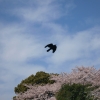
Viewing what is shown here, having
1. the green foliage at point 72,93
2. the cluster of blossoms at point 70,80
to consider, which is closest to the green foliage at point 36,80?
the cluster of blossoms at point 70,80

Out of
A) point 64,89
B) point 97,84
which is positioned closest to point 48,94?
point 97,84

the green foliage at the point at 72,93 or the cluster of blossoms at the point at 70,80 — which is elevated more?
the cluster of blossoms at the point at 70,80

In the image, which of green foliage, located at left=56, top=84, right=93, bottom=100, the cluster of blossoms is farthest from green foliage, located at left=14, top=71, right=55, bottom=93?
green foliage, located at left=56, top=84, right=93, bottom=100

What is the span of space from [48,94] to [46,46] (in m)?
16.0

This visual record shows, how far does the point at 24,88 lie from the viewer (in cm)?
3422

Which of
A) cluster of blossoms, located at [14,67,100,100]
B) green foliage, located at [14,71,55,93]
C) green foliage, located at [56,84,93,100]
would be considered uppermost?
green foliage, located at [14,71,55,93]

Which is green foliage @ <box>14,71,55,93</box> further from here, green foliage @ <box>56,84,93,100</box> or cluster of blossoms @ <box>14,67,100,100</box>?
green foliage @ <box>56,84,93,100</box>

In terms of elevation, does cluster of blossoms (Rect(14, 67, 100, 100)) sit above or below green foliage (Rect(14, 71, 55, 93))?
below

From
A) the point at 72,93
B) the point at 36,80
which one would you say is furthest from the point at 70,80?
the point at 36,80

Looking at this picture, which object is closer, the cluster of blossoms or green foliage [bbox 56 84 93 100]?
green foliage [bbox 56 84 93 100]

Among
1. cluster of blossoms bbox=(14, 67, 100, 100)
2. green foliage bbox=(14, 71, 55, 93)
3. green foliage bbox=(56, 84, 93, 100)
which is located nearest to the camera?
green foliage bbox=(56, 84, 93, 100)

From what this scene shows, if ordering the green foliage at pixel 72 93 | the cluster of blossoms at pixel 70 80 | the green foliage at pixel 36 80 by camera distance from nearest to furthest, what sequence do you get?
the green foliage at pixel 72 93 → the cluster of blossoms at pixel 70 80 → the green foliage at pixel 36 80

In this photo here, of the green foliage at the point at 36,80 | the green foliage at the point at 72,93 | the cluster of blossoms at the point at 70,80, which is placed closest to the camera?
the green foliage at the point at 72,93

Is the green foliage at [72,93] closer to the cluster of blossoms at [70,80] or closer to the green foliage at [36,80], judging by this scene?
the cluster of blossoms at [70,80]
